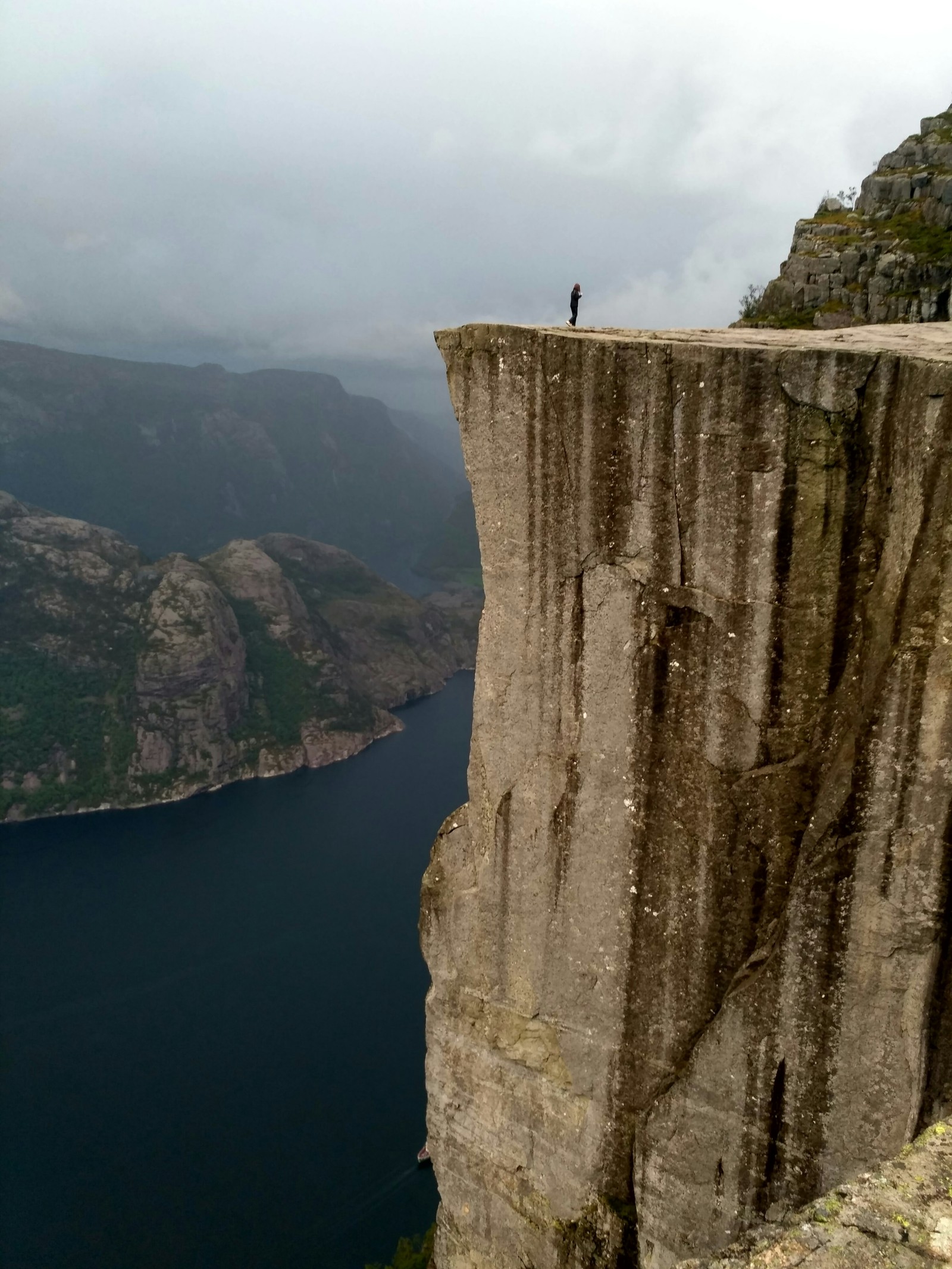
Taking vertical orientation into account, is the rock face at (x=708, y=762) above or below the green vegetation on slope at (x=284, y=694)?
above

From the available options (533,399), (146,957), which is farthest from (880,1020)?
(146,957)

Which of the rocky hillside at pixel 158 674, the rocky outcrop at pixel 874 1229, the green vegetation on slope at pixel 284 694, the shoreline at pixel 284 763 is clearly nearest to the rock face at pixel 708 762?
the rocky outcrop at pixel 874 1229

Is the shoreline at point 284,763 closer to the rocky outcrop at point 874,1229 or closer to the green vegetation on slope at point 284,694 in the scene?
the green vegetation on slope at point 284,694

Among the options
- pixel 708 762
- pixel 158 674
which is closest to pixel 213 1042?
pixel 708 762

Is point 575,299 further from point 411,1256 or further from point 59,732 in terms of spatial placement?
point 59,732

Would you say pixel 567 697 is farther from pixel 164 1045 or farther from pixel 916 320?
pixel 164 1045

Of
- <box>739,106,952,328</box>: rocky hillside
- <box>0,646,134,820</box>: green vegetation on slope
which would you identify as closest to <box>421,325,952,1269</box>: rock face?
<box>739,106,952,328</box>: rocky hillside

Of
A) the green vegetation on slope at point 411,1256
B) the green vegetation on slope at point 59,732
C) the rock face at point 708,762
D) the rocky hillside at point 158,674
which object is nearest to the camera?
the rock face at point 708,762

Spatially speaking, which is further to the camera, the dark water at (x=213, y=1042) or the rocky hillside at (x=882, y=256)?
the dark water at (x=213, y=1042)
